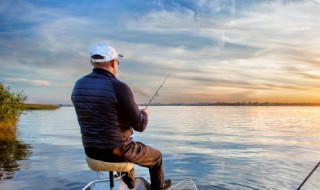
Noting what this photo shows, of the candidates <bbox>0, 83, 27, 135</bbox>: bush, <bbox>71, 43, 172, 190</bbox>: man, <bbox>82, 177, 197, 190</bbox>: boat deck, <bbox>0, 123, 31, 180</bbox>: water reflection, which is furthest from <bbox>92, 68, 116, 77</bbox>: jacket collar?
<bbox>0, 83, 27, 135</bbox>: bush

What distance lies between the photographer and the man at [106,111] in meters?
5.65

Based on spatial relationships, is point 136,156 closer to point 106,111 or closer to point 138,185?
point 106,111

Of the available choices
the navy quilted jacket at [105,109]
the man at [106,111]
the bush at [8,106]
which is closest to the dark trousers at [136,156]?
the man at [106,111]

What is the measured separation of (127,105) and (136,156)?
1.09 m

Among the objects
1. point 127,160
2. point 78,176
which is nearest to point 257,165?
point 78,176

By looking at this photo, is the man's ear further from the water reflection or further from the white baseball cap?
the water reflection

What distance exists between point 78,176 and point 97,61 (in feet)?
32.9

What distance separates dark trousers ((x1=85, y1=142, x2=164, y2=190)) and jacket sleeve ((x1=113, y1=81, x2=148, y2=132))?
0.52 meters

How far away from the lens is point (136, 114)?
5.78 m

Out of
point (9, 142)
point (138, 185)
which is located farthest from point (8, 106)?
point (138, 185)

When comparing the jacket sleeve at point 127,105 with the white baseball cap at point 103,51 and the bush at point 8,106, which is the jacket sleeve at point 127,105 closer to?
the white baseball cap at point 103,51

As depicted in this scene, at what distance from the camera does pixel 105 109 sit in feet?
18.5

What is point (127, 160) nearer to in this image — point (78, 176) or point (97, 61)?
point (97, 61)

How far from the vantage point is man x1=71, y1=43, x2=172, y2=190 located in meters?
5.65
